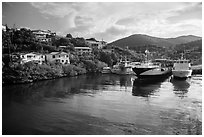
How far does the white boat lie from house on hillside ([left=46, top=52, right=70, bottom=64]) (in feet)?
15.2

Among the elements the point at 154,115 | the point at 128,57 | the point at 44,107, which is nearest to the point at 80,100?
the point at 44,107

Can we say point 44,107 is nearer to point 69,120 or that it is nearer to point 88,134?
point 69,120

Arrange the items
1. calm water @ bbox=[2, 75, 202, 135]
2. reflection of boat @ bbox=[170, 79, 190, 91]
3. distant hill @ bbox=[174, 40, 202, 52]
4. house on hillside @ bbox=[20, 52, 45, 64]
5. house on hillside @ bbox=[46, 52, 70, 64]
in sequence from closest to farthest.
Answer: calm water @ bbox=[2, 75, 202, 135], reflection of boat @ bbox=[170, 79, 190, 91], distant hill @ bbox=[174, 40, 202, 52], house on hillside @ bbox=[20, 52, 45, 64], house on hillside @ bbox=[46, 52, 70, 64]

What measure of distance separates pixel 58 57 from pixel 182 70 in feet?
16.8

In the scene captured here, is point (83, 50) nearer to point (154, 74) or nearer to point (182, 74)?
point (154, 74)

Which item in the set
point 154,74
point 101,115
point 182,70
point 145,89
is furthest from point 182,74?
point 101,115

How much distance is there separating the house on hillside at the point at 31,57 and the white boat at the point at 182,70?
515 centimetres

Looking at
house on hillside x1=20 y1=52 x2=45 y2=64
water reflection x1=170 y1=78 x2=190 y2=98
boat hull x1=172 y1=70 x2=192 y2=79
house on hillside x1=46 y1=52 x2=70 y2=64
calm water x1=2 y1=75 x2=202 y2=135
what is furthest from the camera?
house on hillside x1=46 y1=52 x2=70 y2=64

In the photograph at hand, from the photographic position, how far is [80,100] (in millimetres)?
3859

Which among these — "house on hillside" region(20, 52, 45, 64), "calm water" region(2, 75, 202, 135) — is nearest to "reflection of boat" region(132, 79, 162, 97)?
"calm water" region(2, 75, 202, 135)

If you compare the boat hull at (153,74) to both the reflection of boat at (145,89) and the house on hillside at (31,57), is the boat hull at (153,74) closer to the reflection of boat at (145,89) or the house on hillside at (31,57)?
the reflection of boat at (145,89)

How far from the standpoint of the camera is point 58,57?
874cm

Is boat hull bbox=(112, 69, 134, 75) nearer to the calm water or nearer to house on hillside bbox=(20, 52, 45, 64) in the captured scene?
house on hillside bbox=(20, 52, 45, 64)

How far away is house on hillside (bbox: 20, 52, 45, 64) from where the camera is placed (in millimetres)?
6555
